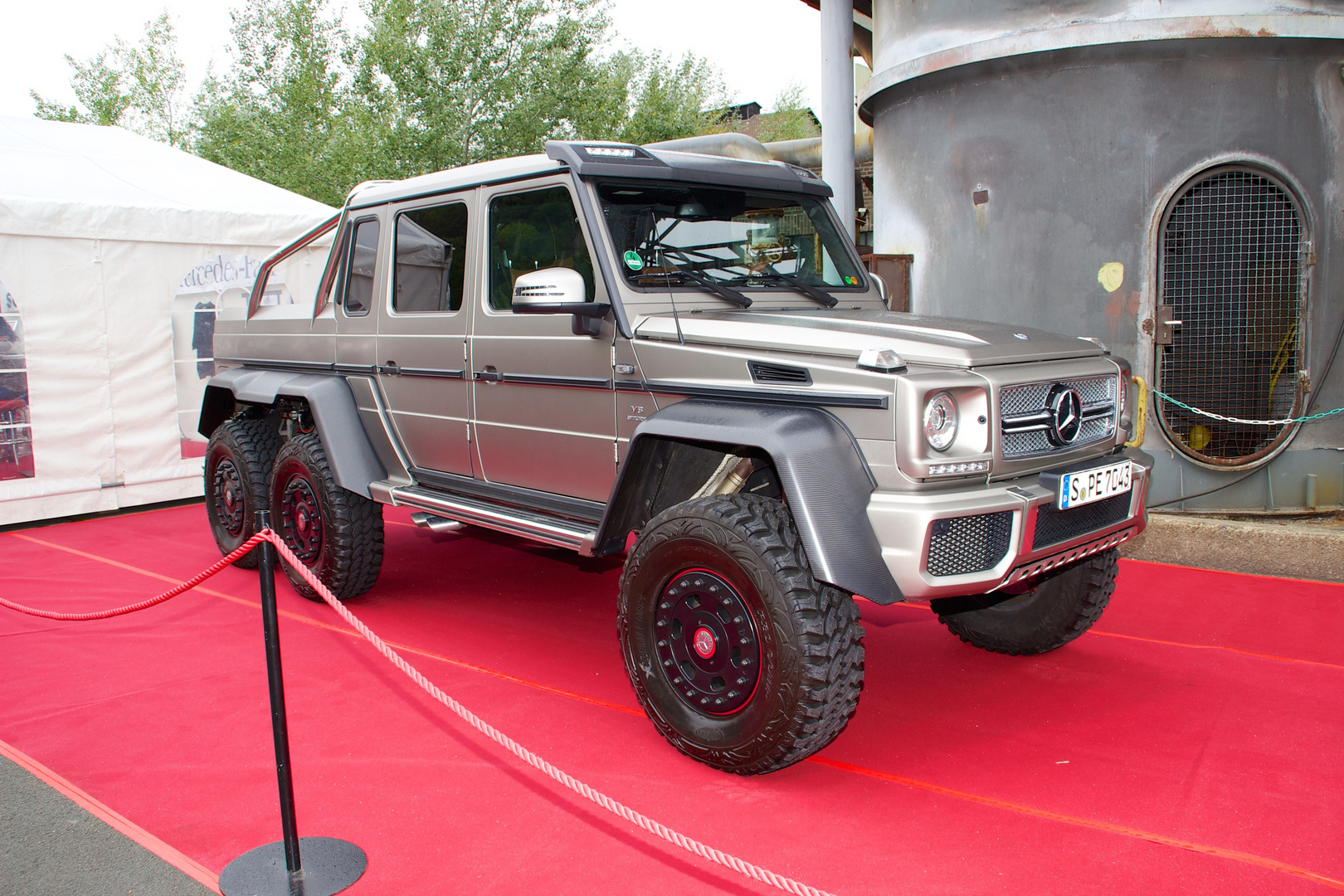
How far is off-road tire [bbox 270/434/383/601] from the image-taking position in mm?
5152

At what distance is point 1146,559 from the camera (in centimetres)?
661

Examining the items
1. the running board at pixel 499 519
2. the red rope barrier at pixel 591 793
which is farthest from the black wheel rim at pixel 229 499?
the red rope barrier at pixel 591 793

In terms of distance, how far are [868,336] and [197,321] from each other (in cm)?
751

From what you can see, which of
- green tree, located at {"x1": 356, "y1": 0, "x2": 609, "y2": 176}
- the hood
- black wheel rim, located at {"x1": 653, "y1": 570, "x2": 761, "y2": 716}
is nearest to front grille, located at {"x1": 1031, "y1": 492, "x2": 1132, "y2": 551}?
the hood

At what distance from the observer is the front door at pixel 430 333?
15.2 ft

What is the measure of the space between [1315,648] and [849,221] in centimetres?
542

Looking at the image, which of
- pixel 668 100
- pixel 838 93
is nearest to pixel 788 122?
pixel 668 100

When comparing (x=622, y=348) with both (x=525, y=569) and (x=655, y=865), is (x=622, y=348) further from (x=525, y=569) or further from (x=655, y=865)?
(x=525, y=569)

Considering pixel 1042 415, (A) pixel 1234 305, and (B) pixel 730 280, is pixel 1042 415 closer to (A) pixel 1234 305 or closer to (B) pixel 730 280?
(B) pixel 730 280

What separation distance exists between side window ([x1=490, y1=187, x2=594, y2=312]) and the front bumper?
1631 mm

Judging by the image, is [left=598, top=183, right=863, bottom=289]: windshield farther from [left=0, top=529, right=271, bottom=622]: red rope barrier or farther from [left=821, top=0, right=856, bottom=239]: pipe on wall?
[left=821, top=0, right=856, bottom=239]: pipe on wall

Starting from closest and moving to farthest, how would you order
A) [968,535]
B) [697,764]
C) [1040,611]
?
[968,535] → [697,764] → [1040,611]

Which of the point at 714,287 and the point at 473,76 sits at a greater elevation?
the point at 473,76

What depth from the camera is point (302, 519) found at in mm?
5469
